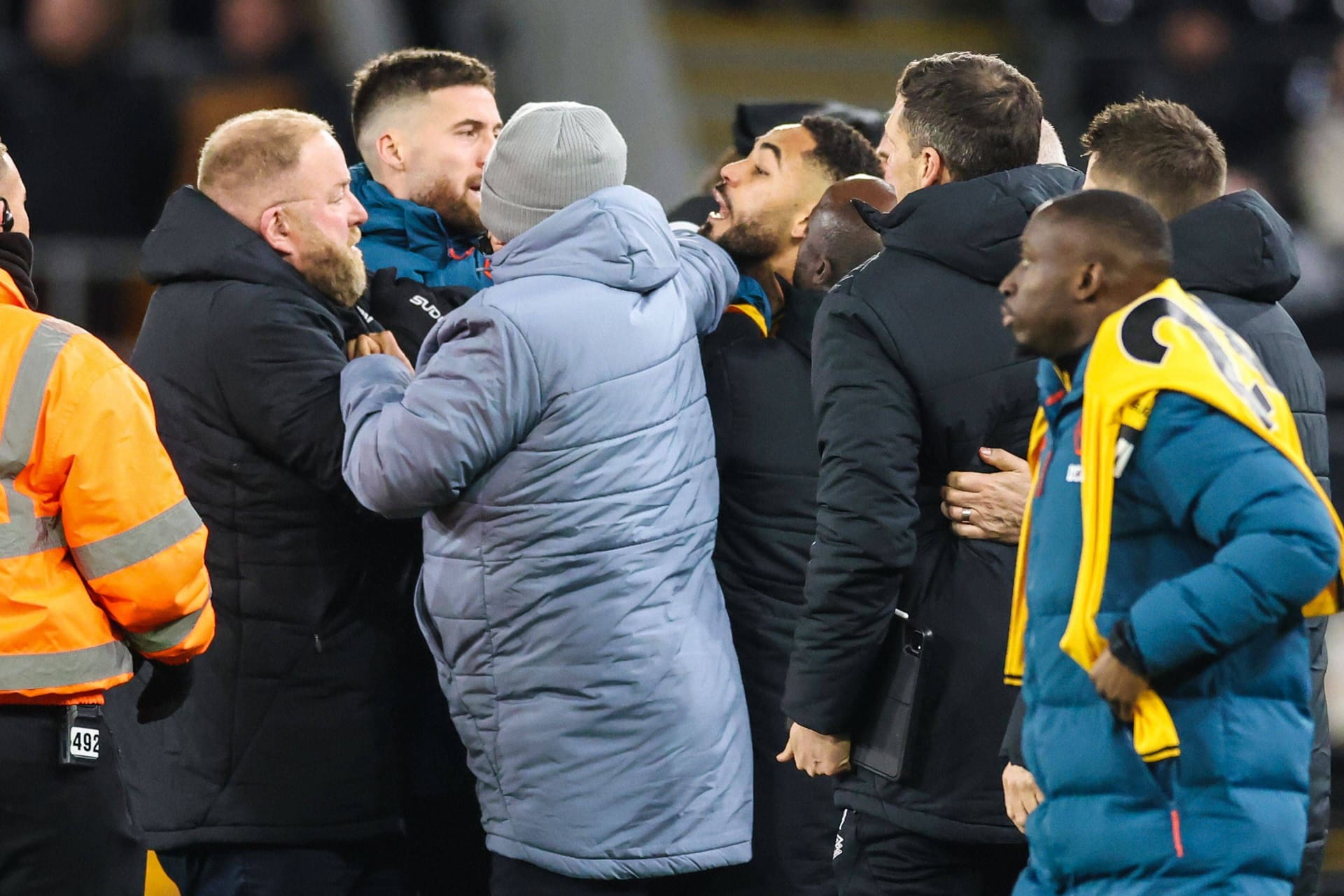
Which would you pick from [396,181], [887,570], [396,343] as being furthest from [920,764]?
[396,181]

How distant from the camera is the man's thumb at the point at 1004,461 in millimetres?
2943

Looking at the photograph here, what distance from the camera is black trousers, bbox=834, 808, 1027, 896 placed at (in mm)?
2980

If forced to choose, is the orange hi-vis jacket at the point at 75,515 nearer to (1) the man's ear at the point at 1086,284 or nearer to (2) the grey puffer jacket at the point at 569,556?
(2) the grey puffer jacket at the point at 569,556

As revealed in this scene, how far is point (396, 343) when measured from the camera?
350 cm

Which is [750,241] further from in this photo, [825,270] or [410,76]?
[410,76]

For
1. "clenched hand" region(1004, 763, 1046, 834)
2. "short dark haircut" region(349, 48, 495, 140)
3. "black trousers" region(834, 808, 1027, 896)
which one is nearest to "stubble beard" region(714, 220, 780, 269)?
"short dark haircut" region(349, 48, 495, 140)

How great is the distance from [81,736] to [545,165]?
3.83 ft

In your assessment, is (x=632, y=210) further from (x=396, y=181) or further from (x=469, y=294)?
(x=396, y=181)

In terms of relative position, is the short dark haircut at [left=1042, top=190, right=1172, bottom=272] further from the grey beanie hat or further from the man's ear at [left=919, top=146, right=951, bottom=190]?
the grey beanie hat

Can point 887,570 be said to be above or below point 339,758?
above

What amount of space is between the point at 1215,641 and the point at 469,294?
6.24ft

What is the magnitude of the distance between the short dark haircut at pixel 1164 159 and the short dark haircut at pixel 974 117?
0.46 ft

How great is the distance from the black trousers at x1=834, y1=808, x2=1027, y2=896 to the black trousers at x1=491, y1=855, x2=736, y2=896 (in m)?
0.25

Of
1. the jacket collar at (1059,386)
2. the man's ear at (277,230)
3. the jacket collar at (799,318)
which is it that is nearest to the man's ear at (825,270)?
the jacket collar at (799,318)
